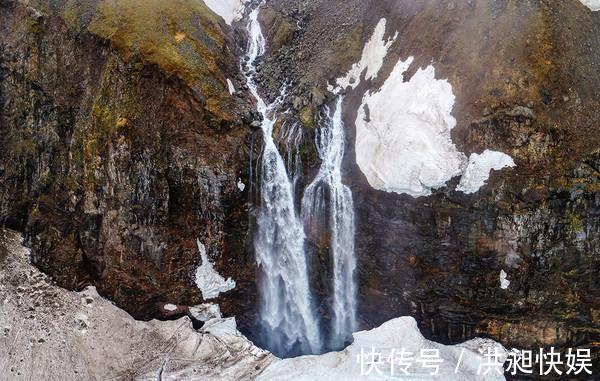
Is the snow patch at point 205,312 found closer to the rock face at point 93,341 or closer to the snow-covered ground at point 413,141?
the rock face at point 93,341

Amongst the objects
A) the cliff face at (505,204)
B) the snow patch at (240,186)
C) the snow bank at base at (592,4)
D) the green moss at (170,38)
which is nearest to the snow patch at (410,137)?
the cliff face at (505,204)

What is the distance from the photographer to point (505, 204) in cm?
1897

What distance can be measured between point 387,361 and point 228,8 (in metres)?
23.2

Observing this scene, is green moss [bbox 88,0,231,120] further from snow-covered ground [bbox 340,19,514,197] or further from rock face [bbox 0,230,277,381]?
rock face [bbox 0,230,277,381]

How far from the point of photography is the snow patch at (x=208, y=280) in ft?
77.3

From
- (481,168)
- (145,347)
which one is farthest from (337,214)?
(145,347)

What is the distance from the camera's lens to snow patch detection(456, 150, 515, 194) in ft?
63.1

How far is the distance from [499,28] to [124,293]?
2093 cm

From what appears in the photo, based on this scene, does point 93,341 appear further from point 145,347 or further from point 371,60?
point 371,60

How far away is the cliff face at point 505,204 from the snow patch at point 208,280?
4.97 m

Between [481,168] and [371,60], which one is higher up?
[371,60]

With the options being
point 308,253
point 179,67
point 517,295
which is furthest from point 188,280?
point 517,295

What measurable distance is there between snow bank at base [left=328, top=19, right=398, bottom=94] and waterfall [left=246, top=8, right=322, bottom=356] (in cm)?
418

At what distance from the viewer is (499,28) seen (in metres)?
20.8
